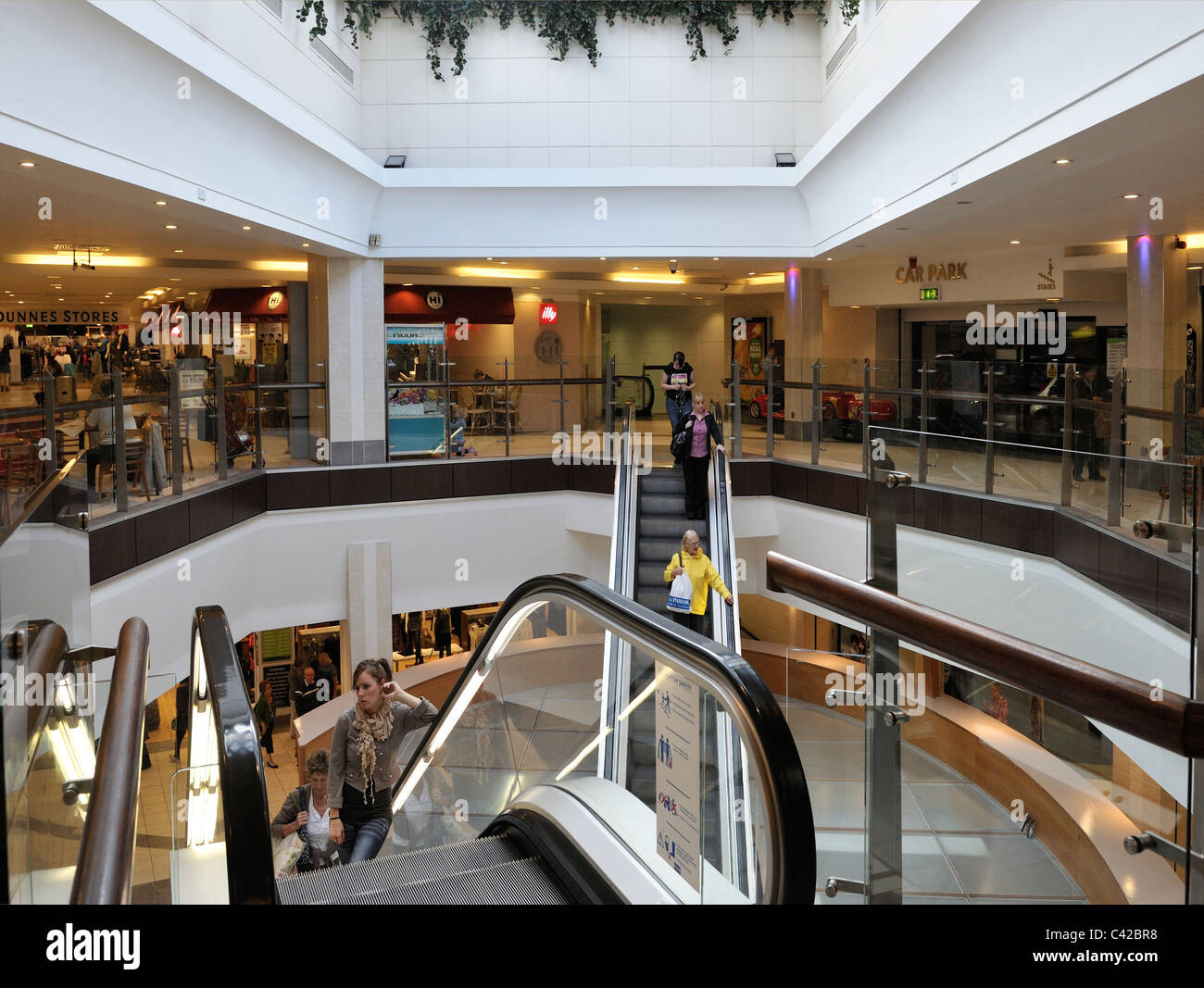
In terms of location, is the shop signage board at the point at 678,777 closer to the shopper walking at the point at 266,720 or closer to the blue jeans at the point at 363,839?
the blue jeans at the point at 363,839

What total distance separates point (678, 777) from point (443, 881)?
32.1 inches

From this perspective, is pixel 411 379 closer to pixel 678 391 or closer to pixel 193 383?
pixel 193 383

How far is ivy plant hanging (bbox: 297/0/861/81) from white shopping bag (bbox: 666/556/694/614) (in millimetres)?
9953

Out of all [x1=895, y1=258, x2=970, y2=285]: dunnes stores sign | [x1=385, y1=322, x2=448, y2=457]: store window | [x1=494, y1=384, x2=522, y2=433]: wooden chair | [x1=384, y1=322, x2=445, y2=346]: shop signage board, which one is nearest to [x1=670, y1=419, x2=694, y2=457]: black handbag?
[x1=494, y1=384, x2=522, y2=433]: wooden chair

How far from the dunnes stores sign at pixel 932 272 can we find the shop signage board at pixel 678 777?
16789mm

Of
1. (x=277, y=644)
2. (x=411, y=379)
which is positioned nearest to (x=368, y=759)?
(x=411, y=379)

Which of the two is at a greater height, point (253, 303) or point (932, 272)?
point (932, 272)

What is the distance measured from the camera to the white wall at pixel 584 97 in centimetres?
1653

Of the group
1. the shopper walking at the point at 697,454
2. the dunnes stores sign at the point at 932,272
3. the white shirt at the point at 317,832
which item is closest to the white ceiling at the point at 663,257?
the dunnes stores sign at the point at 932,272

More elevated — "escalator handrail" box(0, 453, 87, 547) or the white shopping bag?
"escalator handrail" box(0, 453, 87, 547)

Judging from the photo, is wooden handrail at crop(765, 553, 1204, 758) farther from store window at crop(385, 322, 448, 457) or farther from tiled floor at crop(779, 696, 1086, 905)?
store window at crop(385, 322, 448, 457)

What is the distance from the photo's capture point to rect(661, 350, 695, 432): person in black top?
13633mm

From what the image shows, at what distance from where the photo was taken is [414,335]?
16219 mm
